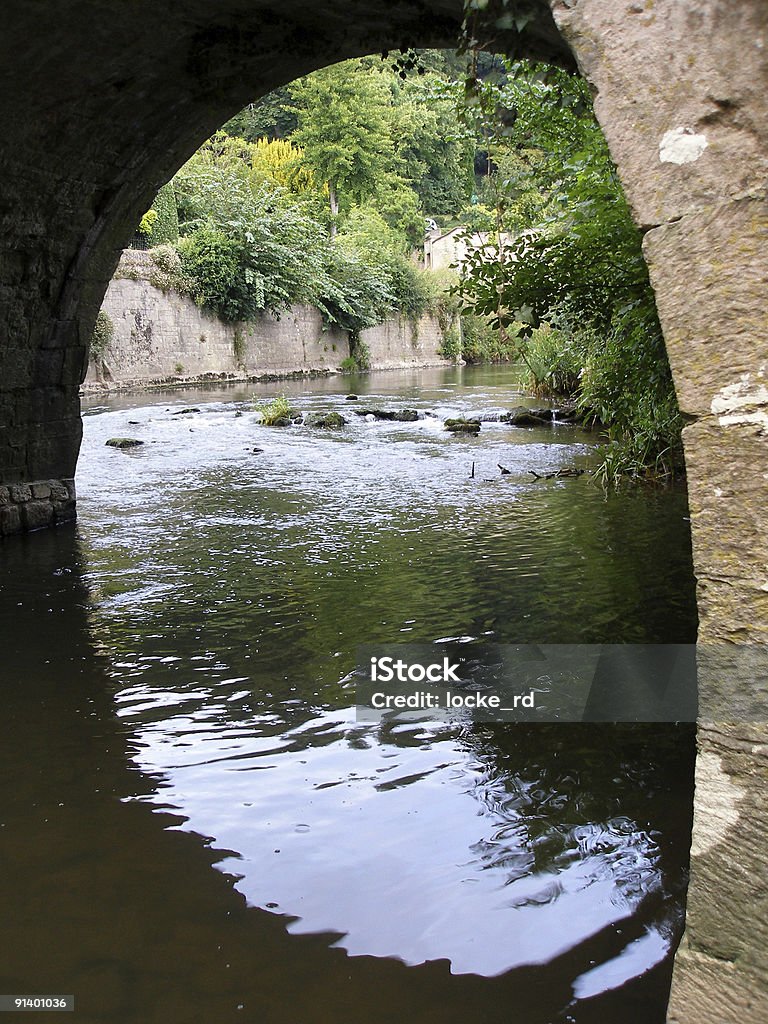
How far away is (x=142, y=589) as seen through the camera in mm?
5508

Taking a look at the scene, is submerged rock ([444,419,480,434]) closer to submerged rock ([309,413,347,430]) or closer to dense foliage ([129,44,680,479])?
dense foliage ([129,44,680,479])

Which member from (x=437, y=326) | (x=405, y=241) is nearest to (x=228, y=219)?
(x=437, y=326)

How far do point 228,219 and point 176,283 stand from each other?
3.43 metres

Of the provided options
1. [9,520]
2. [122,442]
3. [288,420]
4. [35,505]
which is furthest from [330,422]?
[9,520]

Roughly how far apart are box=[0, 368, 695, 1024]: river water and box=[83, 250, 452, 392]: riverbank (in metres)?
15.4

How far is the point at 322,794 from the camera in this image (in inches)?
120

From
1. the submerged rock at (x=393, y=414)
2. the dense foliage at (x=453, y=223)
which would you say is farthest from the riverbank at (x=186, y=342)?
the submerged rock at (x=393, y=414)

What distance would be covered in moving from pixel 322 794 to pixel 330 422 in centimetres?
1104

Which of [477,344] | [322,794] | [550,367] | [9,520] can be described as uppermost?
[477,344]

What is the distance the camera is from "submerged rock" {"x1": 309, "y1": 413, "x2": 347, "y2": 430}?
1366cm

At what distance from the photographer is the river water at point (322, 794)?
2.21 meters

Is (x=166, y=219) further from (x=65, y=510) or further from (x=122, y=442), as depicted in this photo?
(x=65, y=510)

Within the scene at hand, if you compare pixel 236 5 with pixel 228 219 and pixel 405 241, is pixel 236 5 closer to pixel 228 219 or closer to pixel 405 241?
pixel 228 219

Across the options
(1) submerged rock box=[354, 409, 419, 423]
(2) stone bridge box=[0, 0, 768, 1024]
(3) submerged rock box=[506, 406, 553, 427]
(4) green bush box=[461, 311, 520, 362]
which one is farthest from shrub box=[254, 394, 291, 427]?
(4) green bush box=[461, 311, 520, 362]
